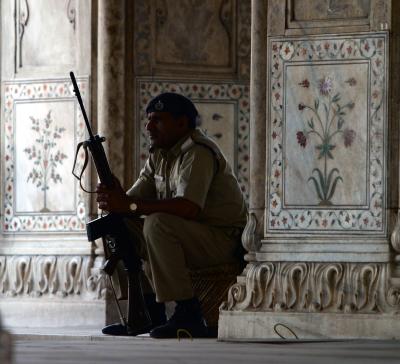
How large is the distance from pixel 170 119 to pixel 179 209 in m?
0.54

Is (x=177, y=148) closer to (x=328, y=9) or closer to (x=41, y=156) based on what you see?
(x=328, y=9)

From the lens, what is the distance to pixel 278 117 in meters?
6.84

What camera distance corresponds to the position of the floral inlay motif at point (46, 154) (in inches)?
341

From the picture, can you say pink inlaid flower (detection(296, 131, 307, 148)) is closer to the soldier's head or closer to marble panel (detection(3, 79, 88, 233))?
the soldier's head

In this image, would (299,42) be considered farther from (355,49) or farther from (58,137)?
(58,137)

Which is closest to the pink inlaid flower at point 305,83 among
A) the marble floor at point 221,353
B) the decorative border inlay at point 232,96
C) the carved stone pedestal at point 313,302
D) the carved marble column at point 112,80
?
the carved stone pedestal at point 313,302

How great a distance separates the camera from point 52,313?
8453 millimetres

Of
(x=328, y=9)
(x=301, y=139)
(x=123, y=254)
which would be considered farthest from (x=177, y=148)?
(x=328, y=9)

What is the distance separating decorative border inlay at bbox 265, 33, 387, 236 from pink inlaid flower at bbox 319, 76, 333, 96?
8 cm

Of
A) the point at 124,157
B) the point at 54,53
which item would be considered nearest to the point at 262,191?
the point at 124,157

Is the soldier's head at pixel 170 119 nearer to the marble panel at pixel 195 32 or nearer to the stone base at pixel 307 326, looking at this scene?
the stone base at pixel 307 326

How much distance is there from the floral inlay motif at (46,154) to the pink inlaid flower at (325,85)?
233 cm

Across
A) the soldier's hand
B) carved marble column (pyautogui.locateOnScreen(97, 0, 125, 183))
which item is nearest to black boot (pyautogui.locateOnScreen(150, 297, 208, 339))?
the soldier's hand

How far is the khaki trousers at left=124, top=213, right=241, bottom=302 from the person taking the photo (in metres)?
6.79
